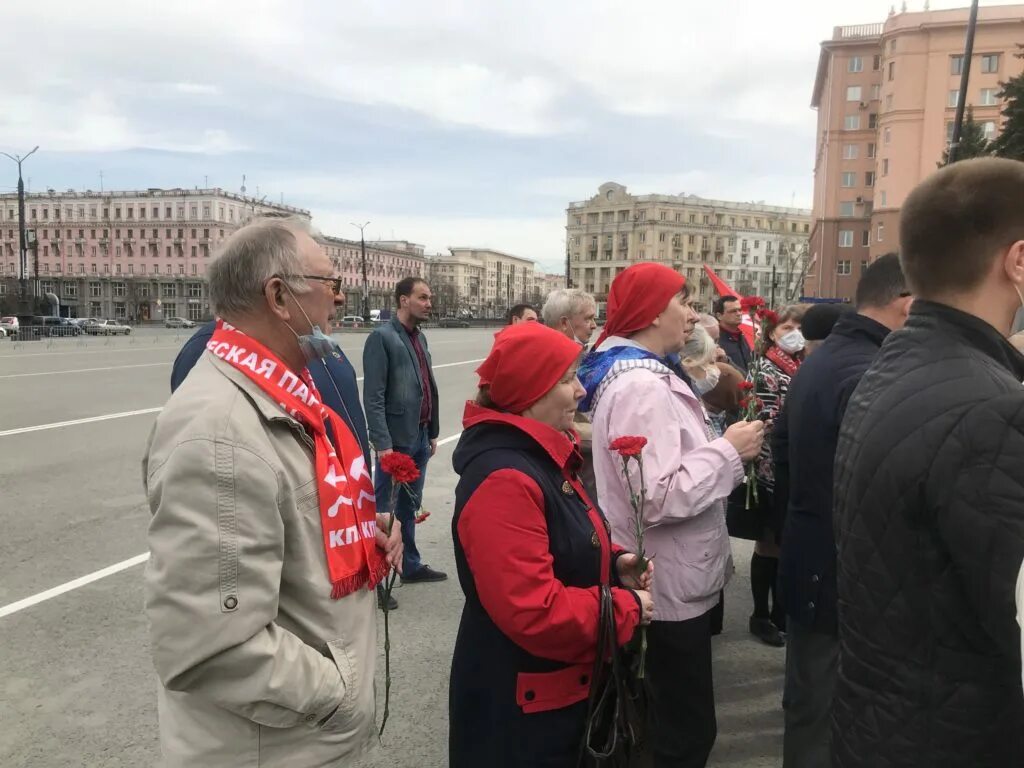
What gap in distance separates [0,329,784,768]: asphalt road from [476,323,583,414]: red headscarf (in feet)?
6.38

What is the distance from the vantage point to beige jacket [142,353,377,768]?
4.77ft

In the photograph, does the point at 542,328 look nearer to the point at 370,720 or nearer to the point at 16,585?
the point at 370,720

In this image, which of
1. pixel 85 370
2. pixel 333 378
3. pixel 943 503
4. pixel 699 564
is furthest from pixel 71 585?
pixel 85 370

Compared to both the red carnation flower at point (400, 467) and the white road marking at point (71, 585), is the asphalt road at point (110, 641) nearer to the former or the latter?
the white road marking at point (71, 585)

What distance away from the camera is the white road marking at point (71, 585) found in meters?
4.65

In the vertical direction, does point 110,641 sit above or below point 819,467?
below

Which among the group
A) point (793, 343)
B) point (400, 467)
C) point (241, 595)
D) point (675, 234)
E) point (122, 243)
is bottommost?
point (241, 595)

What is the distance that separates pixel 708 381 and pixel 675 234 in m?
132

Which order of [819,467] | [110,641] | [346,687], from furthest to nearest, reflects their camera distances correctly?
[110,641] → [819,467] → [346,687]

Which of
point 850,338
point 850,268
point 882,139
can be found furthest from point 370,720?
point 850,268

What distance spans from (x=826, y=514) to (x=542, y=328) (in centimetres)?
135

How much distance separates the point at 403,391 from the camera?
5.42 m

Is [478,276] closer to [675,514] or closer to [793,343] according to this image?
[793,343]

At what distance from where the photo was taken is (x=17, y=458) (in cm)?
878
